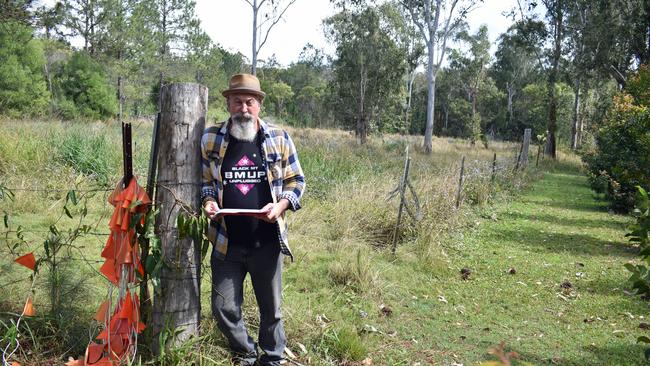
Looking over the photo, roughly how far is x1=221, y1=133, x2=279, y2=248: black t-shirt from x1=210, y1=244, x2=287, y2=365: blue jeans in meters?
0.09

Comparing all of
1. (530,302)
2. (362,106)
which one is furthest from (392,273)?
(362,106)

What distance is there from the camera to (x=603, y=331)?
466cm

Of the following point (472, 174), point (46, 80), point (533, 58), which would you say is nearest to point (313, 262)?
point (472, 174)

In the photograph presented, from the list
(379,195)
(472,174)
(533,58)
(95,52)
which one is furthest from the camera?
(533,58)

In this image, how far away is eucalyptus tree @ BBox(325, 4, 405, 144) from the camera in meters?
31.1

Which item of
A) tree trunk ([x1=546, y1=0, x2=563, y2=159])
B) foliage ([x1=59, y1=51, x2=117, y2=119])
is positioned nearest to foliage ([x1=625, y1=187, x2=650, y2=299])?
tree trunk ([x1=546, y1=0, x2=563, y2=159])

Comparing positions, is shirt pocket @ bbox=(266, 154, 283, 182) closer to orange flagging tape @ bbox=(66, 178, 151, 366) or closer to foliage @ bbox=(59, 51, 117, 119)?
orange flagging tape @ bbox=(66, 178, 151, 366)

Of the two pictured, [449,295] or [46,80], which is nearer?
[449,295]

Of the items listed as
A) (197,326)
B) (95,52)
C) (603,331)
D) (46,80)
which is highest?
(95,52)

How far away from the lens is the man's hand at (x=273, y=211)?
291cm

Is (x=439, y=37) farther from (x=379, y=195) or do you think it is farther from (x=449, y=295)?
(x=449, y=295)

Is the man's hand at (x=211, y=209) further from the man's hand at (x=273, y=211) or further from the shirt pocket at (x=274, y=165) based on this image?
the shirt pocket at (x=274, y=165)

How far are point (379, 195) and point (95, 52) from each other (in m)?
25.1

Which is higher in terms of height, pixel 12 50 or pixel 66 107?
pixel 12 50
